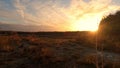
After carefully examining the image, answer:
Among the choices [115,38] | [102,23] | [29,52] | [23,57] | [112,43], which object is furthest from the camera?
[102,23]

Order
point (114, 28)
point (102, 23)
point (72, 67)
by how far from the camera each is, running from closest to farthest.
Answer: point (72, 67) < point (114, 28) < point (102, 23)

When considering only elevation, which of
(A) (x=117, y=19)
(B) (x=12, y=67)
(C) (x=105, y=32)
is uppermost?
(A) (x=117, y=19)

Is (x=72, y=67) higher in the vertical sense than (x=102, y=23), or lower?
lower

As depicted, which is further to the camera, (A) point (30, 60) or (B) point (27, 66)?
(A) point (30, 60)

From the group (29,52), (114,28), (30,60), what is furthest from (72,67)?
(114,28)

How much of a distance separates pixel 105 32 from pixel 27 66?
13.6 m

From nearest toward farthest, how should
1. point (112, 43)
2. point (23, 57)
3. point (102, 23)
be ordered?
1. point (23, 57)
2. point (112, 43)
3. point (102, 23)

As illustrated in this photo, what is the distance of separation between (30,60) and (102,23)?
14238 mm

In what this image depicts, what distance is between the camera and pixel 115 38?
63.5 feet

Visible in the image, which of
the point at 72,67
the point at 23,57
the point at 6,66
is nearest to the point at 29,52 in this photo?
the point at 23,57

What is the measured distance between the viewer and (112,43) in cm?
1750

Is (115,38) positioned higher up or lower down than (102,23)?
lower down

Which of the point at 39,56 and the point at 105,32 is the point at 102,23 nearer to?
the point at 105,32

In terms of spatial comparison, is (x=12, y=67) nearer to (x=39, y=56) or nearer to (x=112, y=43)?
(x=39, y=56)
